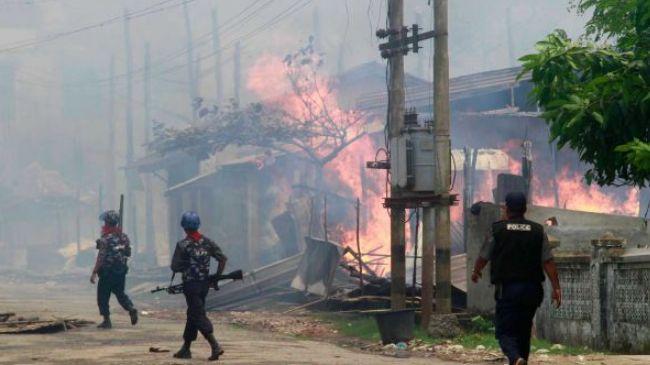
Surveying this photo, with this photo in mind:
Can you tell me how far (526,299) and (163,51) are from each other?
3429 inches

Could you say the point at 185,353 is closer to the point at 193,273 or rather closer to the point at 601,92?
the point at 193,273

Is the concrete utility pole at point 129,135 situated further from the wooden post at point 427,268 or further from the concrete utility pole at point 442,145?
the concrete utility pole at point 442,145

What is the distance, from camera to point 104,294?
60.8ft

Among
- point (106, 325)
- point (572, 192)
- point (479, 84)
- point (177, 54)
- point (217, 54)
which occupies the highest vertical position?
point (177, 54)

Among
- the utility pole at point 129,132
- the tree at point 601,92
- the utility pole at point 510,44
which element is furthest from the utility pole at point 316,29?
the tree at point 601,92

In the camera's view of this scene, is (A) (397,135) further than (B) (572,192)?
No

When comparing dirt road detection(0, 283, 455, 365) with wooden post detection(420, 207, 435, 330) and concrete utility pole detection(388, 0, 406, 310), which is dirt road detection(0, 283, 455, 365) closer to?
wooden post detection(420, 207, 435, 330)

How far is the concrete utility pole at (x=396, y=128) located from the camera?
18.0 metres

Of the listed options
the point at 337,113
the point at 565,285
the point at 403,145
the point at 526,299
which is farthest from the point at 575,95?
the point at 337,113

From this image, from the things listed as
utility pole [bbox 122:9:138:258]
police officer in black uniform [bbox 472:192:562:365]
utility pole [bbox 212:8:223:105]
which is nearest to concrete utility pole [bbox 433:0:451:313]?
police officer in black uniform [bbox 472:192:562:365]

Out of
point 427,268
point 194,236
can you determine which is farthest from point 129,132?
point 194,236

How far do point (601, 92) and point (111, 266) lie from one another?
10.1 metres

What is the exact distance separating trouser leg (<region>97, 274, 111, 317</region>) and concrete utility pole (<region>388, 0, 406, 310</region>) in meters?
4.70

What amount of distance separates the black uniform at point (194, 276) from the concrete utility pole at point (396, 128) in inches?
224
